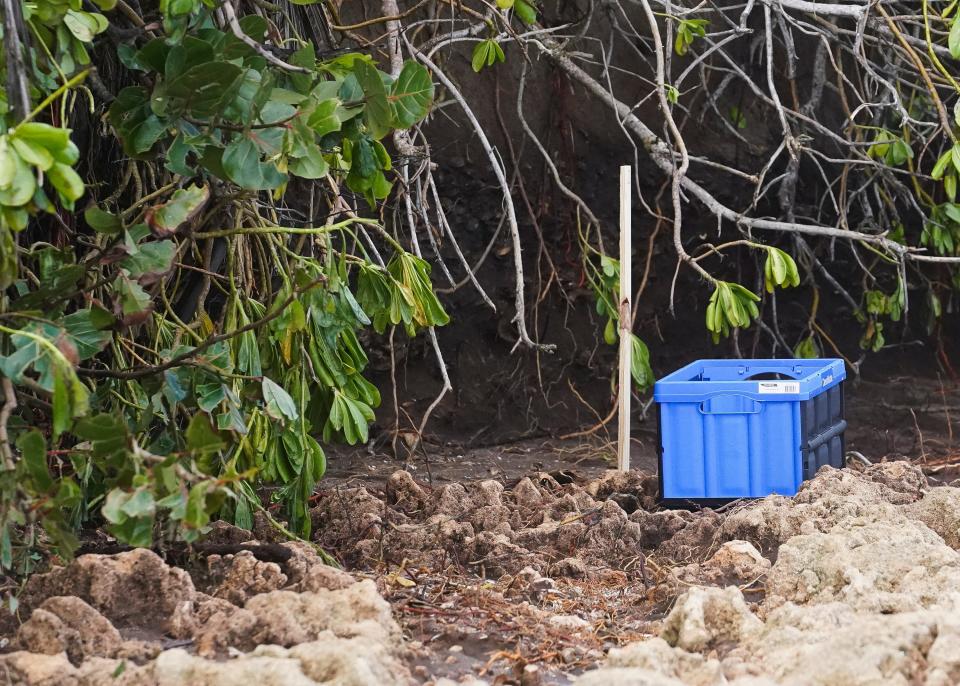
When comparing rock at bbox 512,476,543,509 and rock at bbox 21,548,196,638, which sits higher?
rock at bbox 21,548,196,638

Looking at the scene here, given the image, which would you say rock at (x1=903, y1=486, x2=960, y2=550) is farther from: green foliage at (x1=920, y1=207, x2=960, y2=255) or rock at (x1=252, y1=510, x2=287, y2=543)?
green foliage at (x1=920, y1=207, x2=960, y2=255)

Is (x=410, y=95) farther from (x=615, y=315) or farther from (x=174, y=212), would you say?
(x=615, y=315)

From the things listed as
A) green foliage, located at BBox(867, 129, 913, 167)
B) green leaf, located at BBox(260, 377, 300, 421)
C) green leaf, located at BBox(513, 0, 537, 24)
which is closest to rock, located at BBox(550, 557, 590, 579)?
green leaf, located at BBox(260, 377, 300, 421)

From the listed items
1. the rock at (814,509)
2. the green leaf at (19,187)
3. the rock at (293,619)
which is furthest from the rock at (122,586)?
the rock at (814,509)

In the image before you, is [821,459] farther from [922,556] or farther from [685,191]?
[685,191]

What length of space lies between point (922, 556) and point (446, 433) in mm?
2692

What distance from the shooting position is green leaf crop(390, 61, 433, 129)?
2.24m

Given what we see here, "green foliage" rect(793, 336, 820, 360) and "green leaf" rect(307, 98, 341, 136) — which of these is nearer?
"green leaf" rect(307, 98, 341, 136)

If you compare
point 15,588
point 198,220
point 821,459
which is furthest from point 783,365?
point 15,588

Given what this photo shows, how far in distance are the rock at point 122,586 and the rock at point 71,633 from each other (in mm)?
161

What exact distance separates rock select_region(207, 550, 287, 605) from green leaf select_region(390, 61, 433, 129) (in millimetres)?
936

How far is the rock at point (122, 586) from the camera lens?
7.12 feet

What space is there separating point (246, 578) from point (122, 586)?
0.24 metres

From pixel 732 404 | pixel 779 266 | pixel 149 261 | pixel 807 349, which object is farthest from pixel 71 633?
pixel 807 349
